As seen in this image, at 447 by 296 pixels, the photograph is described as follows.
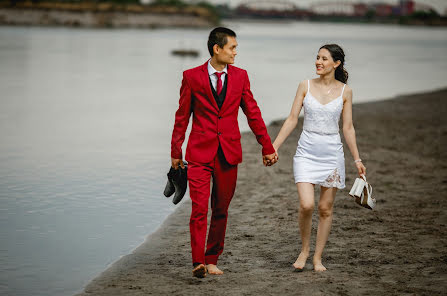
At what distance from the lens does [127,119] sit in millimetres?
16094

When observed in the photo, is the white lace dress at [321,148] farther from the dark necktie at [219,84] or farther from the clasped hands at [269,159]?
the dark necktie at [219,84]

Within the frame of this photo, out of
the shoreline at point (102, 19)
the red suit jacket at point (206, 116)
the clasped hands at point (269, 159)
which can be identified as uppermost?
the red suit jacket at point (206, 116)

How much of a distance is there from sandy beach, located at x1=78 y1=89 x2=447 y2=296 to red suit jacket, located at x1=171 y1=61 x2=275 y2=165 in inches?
37.7

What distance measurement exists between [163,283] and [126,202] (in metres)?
3.12

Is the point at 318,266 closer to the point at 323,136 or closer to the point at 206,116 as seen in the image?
the point at 323,136

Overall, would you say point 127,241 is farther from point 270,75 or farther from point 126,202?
point 270,75

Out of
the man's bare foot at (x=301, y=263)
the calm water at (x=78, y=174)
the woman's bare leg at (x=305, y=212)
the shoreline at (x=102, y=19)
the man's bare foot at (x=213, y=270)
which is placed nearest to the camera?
the woman's bare leg at (x=305, y=212)

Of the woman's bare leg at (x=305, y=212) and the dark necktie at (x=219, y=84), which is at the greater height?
the dark necktie at (x=219, y=84)

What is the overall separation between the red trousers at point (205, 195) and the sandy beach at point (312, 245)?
31 centimetres

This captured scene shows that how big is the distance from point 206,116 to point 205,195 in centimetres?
58

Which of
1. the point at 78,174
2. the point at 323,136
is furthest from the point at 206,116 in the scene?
the point at 78,174

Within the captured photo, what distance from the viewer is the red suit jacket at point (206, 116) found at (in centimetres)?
513

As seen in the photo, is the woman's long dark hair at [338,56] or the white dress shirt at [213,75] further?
the woman's long dark hair at [338,56]

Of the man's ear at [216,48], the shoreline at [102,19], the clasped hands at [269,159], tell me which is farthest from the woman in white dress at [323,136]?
the shoreline at [102,19]
